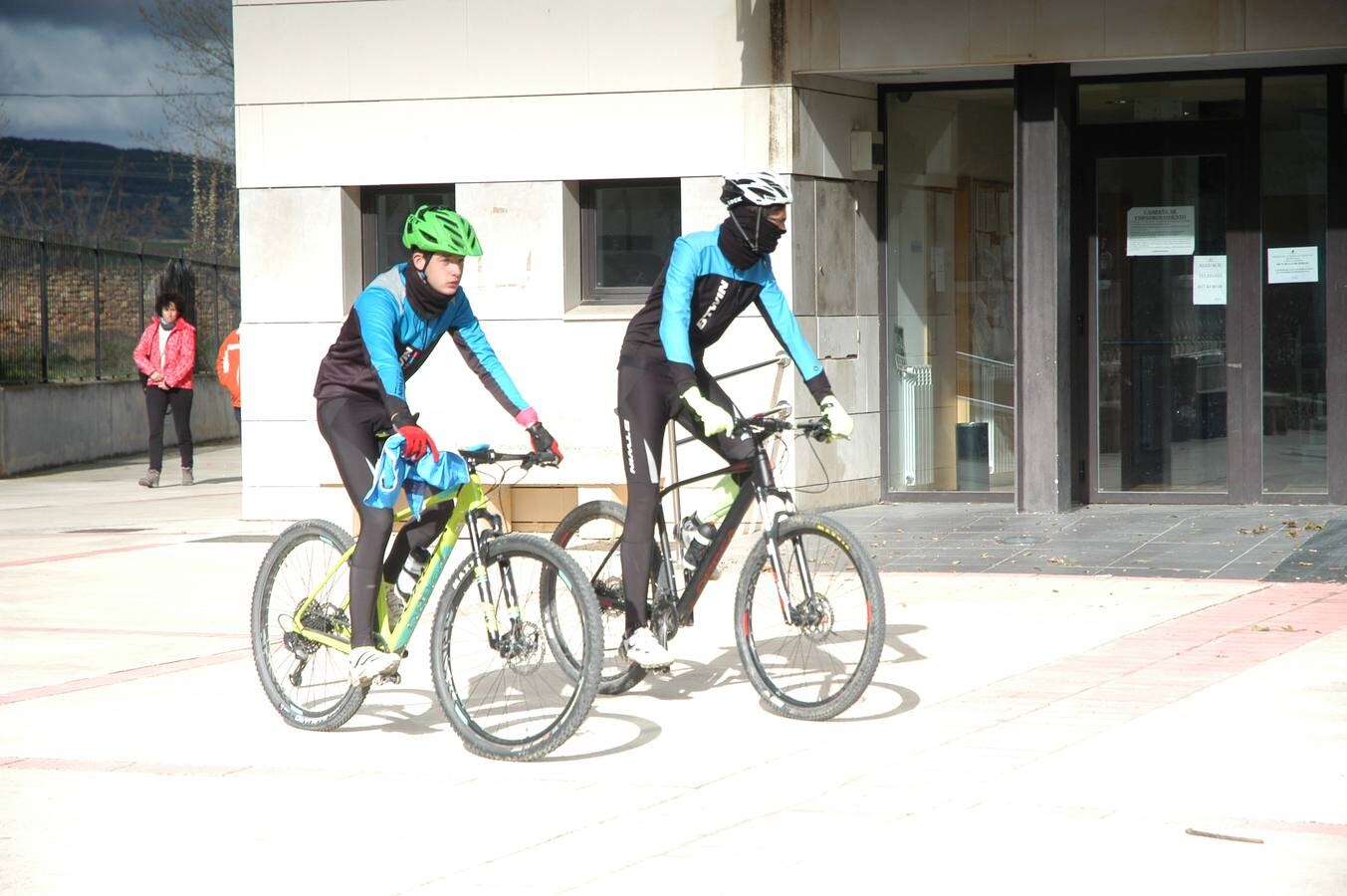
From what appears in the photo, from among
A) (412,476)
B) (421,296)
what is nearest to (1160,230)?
(421,296)

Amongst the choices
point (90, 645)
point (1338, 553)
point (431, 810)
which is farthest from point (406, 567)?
point (1338, 553)

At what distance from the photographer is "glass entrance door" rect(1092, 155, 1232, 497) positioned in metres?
13.6

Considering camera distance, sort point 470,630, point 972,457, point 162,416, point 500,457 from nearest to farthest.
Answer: point 470,630 < point 500,457 < point 972,457 < point 162,416

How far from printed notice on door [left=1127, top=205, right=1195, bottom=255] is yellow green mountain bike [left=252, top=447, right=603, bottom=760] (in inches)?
299

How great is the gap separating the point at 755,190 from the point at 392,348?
4.78ft

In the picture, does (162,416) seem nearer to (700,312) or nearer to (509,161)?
(509,161)

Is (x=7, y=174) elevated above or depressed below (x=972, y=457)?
above

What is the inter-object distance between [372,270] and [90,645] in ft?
20.5

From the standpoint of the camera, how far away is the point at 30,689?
7.82m

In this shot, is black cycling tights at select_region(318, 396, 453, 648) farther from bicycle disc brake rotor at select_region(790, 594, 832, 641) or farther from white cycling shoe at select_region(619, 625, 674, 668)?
bicycle disc brake rotor at select_region(790, 594, 832, 641)

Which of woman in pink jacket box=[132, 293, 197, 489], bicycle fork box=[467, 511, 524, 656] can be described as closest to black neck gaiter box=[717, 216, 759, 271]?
bicycle fork box=[467, 511, 524, 656]

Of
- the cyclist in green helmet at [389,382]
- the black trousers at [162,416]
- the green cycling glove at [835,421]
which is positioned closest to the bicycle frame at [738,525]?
the green cycling glove at [835,421]

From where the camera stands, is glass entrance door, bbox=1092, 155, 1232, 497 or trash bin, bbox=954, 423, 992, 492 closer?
glass entrance door, bbox=1092, 155, 1232, 497

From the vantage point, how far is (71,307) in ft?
76.3
